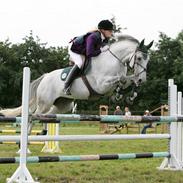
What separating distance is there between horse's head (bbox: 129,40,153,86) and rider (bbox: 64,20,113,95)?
56cm

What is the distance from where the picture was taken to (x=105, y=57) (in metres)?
6.94

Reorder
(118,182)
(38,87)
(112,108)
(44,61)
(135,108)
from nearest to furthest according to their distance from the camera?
(118,182), (38,87), (112,108), (135,108), (44,61)

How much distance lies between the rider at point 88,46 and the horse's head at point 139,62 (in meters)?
0.56

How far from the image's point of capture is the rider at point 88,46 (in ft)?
22.3

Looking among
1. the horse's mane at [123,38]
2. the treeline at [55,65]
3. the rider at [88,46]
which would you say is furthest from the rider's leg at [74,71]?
the treeline at [55,65]

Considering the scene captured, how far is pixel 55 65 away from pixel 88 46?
1544 inches

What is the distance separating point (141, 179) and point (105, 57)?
6.76 feet

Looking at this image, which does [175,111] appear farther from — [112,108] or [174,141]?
[112,108]

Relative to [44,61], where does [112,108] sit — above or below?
below

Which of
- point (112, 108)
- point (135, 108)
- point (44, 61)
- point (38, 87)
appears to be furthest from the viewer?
point (44, 61)

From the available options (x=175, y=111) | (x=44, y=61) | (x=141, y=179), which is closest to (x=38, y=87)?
(x=175, y=111)

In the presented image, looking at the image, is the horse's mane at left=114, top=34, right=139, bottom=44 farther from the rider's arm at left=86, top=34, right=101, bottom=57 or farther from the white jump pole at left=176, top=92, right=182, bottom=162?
the white jump pole at left=176, top=92, right=182, bottom=162

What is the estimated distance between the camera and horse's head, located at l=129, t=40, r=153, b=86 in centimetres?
648

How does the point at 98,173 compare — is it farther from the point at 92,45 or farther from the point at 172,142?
the point at 92,45
